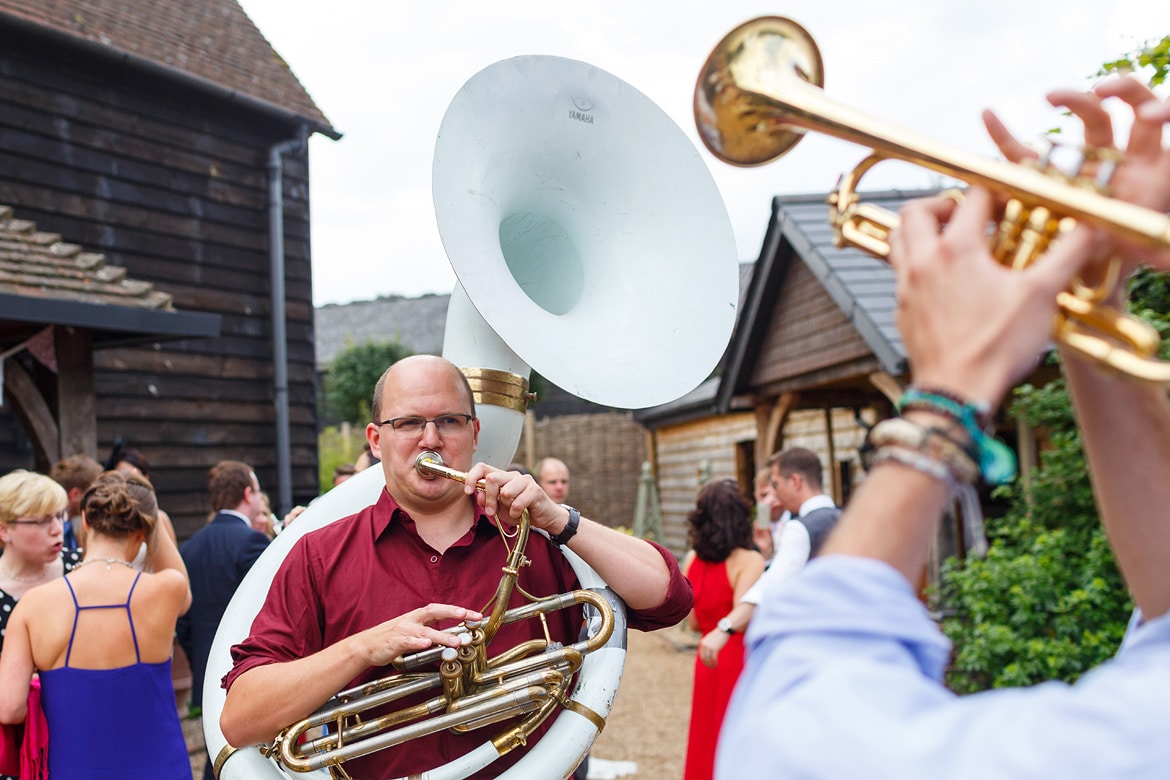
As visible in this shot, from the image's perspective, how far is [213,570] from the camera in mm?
4301

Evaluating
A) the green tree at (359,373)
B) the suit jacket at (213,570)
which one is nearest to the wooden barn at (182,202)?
the suit jacket at (213,570)

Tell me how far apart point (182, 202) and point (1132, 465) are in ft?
26.4

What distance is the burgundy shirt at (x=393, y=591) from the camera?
78.2 inches

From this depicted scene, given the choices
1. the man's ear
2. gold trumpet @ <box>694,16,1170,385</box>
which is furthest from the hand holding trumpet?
the man's ear

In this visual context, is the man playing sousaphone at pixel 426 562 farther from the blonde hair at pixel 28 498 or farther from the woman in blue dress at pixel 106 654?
the blonde hair at pixel 28 498

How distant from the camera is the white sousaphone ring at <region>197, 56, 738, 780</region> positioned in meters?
2.05

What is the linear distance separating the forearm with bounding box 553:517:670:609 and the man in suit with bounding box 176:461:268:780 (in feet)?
8.75

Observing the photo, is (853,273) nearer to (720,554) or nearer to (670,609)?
(720,554)

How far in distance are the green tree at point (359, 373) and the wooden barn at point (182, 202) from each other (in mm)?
18429

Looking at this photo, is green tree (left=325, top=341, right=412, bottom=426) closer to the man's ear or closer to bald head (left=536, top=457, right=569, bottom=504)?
bald head (left=536, top=457, right=569, bottom=504)

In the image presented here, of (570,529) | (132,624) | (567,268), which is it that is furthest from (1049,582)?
(132,624)

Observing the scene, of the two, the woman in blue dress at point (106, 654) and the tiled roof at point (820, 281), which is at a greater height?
the tiled roof at point (820, 281)

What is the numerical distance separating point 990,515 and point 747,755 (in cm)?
824

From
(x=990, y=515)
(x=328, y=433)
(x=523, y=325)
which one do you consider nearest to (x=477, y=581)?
(x=523, y=325)
